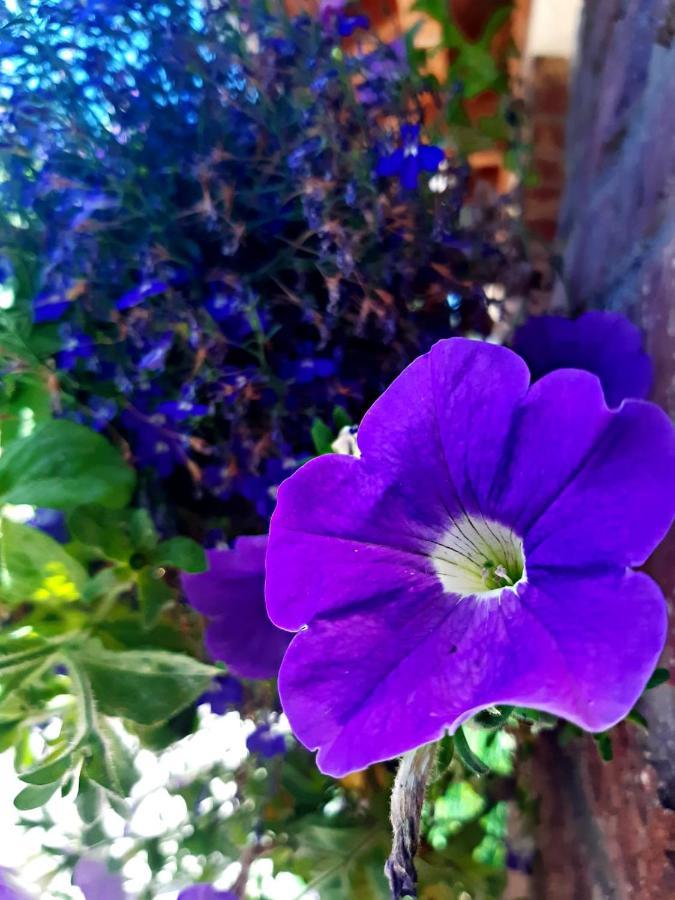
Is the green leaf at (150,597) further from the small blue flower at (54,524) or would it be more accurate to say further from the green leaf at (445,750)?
the green leaf at (445,750)

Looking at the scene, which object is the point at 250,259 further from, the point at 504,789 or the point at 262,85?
the point at 504,789

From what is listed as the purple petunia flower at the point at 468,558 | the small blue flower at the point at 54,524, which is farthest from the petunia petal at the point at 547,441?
the small blue flower at the point at 54,524

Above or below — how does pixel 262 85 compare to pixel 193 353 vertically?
above

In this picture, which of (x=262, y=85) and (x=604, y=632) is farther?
(x=262, y=85)

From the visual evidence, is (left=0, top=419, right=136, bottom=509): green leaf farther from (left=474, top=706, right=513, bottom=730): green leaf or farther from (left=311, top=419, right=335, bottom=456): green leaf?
(left=474, top=706, right=513, bottom=730): green leaf

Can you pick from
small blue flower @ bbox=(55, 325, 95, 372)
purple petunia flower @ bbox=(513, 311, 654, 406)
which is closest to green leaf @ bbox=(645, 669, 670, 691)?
purple petunia flower @ bbox=(513, 311, 654, 406)

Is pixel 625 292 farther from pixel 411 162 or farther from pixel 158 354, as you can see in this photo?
pixel 158 354

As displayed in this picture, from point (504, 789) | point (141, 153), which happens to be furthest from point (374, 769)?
point (141, 153)

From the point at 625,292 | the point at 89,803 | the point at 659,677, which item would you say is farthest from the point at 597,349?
the point at 89,803
